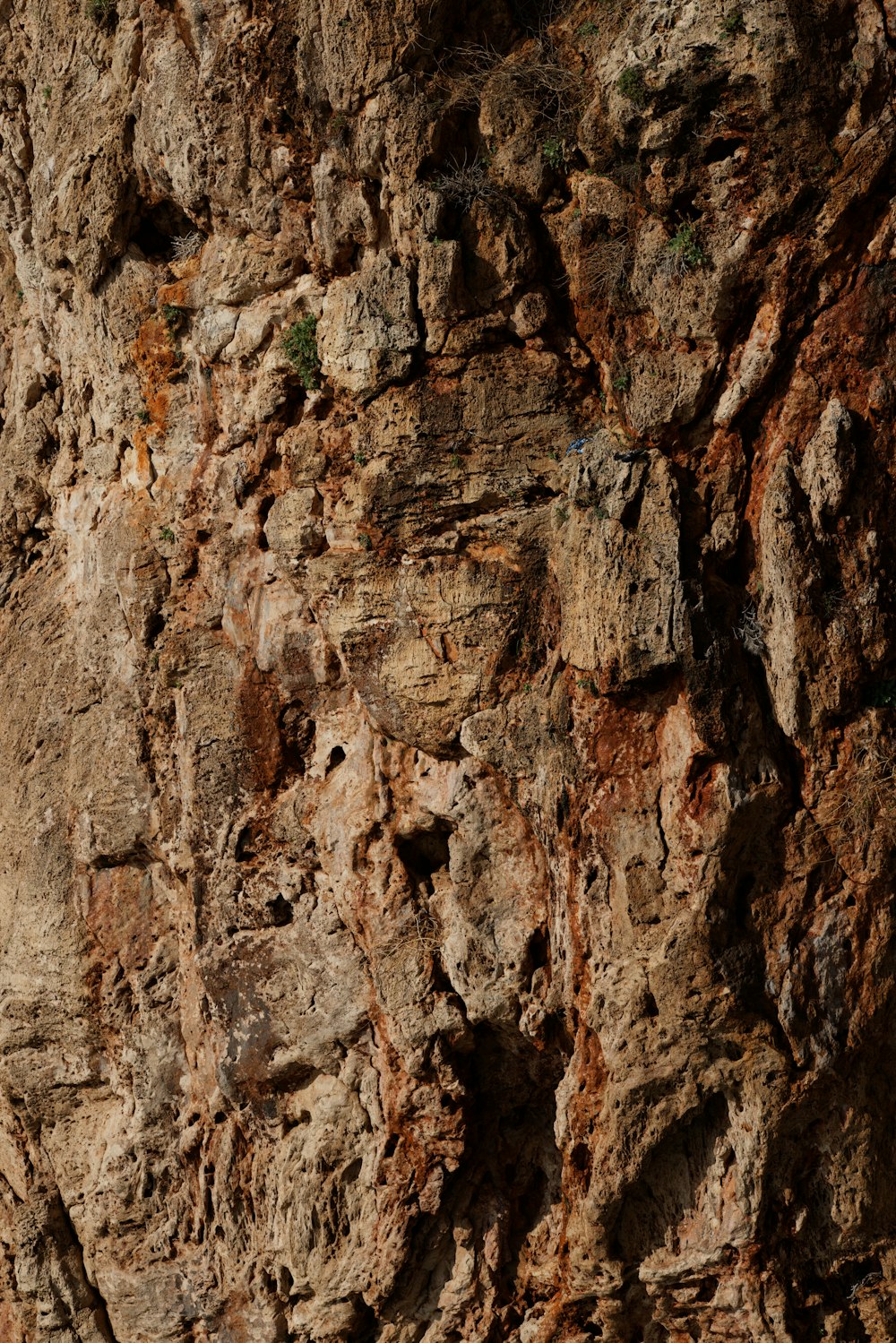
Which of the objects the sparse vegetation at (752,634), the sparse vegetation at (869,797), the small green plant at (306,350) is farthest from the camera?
the small green plant at (306,350)

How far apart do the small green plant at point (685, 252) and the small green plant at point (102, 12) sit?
17.0ft

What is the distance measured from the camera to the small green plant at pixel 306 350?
29.7 feet

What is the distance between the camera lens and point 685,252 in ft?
26.6

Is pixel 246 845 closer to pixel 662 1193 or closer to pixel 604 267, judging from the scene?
pixel 662 1193

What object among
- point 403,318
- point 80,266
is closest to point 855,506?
point 403,318

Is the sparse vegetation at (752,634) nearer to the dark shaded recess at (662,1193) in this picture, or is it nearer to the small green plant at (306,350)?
the dark shaded recess at (662,1193)

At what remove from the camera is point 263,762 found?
9.51 meters

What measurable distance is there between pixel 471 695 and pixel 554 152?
3.49m

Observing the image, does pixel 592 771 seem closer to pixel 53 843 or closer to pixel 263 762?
pixel 263 762

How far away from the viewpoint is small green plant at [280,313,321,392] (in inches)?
356

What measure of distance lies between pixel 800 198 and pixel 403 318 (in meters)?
2.54

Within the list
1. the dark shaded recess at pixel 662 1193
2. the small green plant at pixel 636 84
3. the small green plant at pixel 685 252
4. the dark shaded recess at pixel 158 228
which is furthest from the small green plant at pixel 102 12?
the dark shaded recess at pixel 662 1193

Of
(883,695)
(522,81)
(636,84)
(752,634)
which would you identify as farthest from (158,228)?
(883,695)

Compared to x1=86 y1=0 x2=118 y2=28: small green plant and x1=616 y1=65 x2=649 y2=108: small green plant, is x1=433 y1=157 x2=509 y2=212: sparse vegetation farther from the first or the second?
x1=86 y1=0 x2=118 y2=28: small green plant
